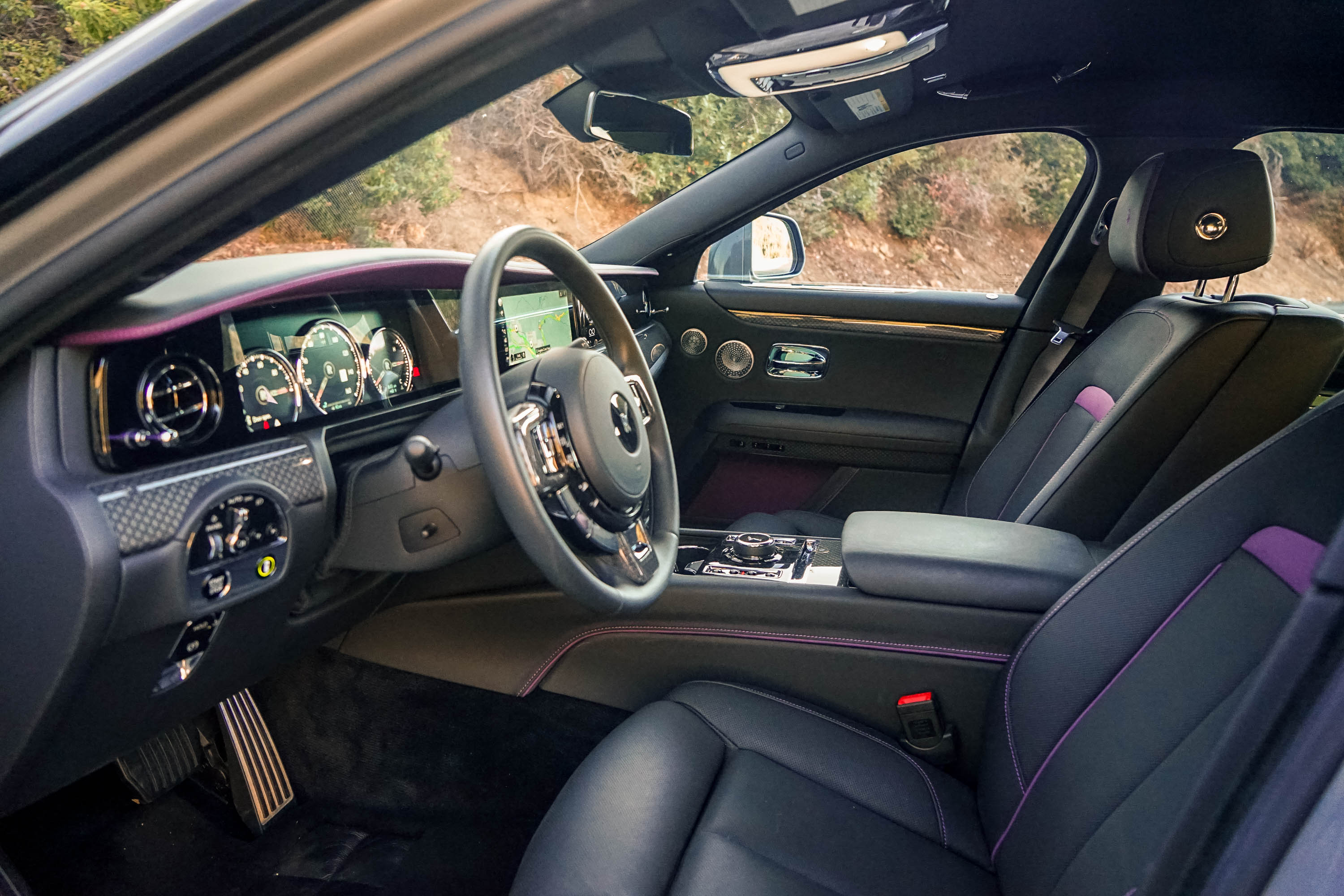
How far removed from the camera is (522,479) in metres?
1.00

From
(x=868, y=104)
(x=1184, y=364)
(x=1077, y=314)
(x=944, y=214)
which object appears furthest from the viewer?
(x=944, y=214)

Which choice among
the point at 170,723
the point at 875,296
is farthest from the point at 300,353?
the point at 875,296

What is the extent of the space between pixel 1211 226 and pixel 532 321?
145cm

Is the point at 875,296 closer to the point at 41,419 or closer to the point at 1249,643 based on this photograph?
the point at 1249,643

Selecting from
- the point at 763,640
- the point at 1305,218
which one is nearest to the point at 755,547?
the point at 763,640

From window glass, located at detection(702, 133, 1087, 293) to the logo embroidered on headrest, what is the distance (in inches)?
27.0

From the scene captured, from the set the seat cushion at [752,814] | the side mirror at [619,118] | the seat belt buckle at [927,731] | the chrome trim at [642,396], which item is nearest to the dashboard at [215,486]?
the chrome trim at [642,396]

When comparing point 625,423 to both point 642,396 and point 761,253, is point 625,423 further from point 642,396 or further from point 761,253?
point 761,253

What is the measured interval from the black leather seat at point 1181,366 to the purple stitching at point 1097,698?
0.69 metres

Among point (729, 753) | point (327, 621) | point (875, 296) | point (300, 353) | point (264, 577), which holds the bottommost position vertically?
point (729, 753)

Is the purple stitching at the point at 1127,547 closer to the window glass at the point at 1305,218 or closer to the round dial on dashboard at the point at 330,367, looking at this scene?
the window glass at the point at 1305,218

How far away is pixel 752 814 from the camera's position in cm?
121

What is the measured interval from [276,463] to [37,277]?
1.42 ft

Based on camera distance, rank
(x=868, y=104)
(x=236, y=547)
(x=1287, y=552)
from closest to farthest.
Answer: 1. (x=1287, y=552)
2. (x=236, y=547)
3. (x=868, y=104)
